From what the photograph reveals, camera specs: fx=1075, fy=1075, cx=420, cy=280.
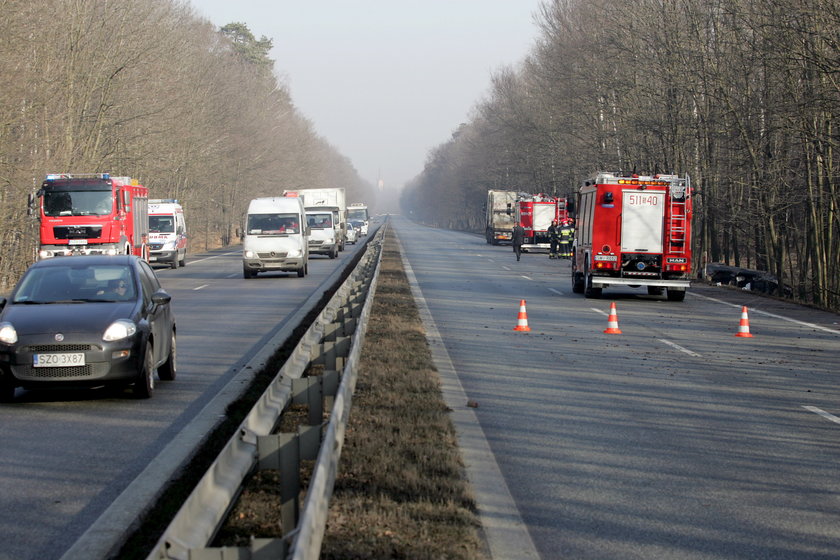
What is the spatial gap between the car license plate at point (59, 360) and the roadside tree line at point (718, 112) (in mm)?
16787

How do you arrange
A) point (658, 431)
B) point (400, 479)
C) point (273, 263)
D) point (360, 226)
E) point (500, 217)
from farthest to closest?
point (360, 226), point (500, 217), point (273, 263), point (658, 431), point (400, 479)

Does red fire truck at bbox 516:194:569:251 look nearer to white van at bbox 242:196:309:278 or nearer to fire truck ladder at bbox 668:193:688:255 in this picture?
white van at bbox 242:196:309:278

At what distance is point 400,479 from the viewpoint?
7.05m

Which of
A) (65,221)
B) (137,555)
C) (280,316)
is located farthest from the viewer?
(65,221)

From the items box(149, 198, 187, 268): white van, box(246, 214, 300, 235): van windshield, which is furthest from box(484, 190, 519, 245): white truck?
box(246, 214, 300, 235): van windshield

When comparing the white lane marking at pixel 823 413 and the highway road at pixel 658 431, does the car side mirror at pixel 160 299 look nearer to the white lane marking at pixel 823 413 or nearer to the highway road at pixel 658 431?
the highway road at pixel 658 431

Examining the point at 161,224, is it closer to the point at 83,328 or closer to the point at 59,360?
the point at 83,328

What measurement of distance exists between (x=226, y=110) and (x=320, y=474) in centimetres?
7601

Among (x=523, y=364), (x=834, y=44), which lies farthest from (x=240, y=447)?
(x=834, y=44)

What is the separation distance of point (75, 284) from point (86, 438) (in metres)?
3.33

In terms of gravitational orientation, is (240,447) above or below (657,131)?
below

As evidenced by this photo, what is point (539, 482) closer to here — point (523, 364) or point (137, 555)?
point (137, 555)

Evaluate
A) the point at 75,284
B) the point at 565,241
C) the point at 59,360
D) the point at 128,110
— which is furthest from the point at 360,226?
the point at 59,360

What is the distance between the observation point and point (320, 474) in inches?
207
